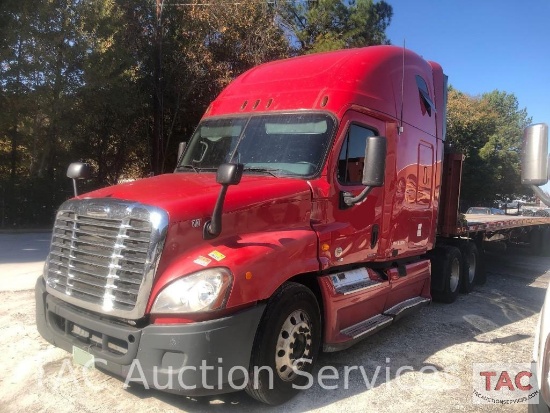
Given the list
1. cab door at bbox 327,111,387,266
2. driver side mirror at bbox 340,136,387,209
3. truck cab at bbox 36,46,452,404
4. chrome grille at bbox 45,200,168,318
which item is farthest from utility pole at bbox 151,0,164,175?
driver side mirror at bbox 340,136,387,209

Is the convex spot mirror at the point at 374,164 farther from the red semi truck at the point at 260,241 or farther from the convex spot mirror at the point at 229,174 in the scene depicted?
the convex spot mirror at the point at 229,174

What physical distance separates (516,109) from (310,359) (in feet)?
189

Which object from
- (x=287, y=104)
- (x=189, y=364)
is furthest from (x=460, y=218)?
(x=189, y=364)

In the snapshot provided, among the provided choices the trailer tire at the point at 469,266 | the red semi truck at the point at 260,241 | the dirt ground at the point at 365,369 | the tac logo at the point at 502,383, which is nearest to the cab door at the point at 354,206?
the red semi truck at the point at 260,241

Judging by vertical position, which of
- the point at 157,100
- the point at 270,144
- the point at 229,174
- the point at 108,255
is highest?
the point at 157,100

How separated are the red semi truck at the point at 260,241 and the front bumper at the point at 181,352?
11 mm

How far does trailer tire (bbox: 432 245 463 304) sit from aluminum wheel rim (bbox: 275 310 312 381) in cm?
432

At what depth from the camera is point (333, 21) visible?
22.7m

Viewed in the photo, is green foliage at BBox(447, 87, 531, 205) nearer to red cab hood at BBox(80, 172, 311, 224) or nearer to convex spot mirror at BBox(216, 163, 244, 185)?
red cab hood at BBox(80, 172, 311, 224)

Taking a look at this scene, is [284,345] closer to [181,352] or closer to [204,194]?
[181,352]

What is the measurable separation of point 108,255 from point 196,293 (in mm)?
806

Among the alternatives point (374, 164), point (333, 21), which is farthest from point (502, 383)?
point (333, 21)

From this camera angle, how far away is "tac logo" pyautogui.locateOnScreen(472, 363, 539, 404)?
424 cm

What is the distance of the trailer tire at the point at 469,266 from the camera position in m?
8.66
